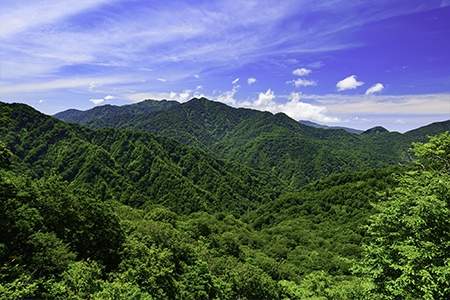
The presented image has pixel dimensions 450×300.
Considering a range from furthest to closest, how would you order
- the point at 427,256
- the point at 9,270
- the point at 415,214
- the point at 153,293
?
the point at 153,293
the point at 9,270
the point at 415,214
the point at 427,256

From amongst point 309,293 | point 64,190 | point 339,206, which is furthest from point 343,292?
point 339,206

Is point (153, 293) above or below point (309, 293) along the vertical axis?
above

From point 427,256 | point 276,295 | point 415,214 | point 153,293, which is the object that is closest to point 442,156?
point 415,214

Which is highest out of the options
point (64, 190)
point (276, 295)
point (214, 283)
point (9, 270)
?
point (64, 190)

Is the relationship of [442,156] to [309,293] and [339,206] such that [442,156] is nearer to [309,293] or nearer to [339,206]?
[309,293]

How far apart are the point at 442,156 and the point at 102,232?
35337mm

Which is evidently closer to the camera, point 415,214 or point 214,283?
point 415,214

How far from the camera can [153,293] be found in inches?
1294

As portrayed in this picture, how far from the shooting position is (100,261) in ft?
131

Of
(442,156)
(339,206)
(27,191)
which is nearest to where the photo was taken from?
(442,156)

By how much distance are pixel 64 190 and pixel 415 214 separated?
35818 millimetres

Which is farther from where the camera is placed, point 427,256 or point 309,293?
point 309,293

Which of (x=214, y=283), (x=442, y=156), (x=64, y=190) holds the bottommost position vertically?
(x=214, y=283)

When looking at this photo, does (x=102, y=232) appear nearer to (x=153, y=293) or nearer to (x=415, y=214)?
(x=153, y=293)
